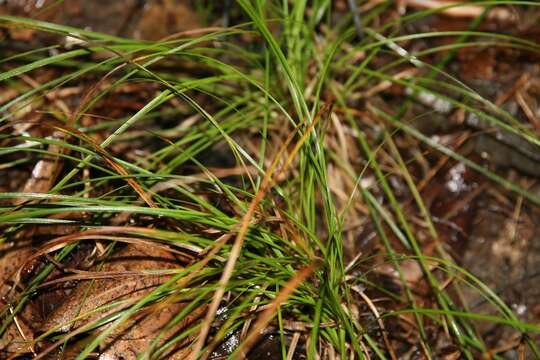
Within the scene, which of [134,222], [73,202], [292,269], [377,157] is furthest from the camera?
[377,157]

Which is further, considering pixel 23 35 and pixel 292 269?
pixel 23 35

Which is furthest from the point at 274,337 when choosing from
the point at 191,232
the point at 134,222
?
the point at 134,222

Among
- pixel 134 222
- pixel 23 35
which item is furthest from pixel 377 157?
pixel 23 35

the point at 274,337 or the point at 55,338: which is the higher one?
the point at 55,338

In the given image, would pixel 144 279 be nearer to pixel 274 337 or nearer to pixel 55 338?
pixel 55 338

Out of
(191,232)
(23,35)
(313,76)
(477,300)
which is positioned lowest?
(477,300)

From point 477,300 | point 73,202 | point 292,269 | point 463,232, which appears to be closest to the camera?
point 73,202

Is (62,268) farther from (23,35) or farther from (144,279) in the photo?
(23,35)

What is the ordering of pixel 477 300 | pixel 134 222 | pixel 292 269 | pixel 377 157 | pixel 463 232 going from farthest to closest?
1. pixel 377 157
2. pixel 463 232
3. pixel 477 300
4. pixel 134 222
5. pixel 292 269

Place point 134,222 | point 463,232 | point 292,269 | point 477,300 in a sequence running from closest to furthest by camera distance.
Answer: point 292,269 < point 134,222 < point 477,300 < point 463,232
